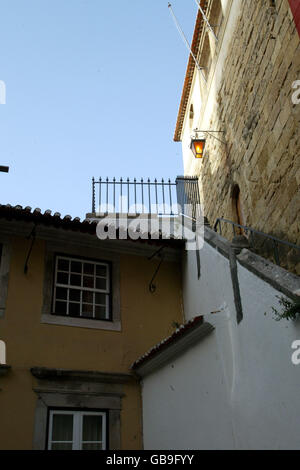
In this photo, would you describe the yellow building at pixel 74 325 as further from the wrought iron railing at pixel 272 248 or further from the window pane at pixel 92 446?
the wrought iron railing at pixel 272 248

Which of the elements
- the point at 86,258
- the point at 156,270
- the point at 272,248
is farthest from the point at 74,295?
the point at 272,248

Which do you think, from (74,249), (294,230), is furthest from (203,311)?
(74,249)

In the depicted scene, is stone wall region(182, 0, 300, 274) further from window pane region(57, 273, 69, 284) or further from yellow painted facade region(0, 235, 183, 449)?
window pane region(57, 273, 69, 284)

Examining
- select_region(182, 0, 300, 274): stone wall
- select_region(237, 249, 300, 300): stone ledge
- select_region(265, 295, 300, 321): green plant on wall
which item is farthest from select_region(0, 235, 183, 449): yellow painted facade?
select_region(265, 295, 300, 321): green plant on wall

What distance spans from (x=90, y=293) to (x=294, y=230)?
12.0ft

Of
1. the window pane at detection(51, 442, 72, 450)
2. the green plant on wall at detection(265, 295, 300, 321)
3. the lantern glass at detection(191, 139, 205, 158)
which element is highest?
the lantern glass at detection(191, 139, 205, 158)

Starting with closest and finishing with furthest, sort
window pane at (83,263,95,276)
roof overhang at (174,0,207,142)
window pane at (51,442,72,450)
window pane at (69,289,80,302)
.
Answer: window pane at (51,442,72,450), window pane at (69,289,80,302), window pane at (83,263,95,276), roof overhang at (174,0,207,142)

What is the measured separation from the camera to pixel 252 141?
26.4 ft

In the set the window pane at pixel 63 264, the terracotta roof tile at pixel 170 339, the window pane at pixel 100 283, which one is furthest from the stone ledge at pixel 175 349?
the window pane at pixel 63 264

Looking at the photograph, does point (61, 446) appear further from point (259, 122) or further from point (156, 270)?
point (259, 122)

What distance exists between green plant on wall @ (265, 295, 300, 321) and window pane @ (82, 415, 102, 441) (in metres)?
3.80

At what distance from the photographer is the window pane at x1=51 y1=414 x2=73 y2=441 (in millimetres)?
6777

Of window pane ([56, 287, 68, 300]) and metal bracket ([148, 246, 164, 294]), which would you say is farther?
metal bracket ([148, 246, 164, 294])

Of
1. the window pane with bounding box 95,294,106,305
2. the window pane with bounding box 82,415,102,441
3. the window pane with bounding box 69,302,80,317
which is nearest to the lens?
the window pane with bounding box 82,415,102,441
